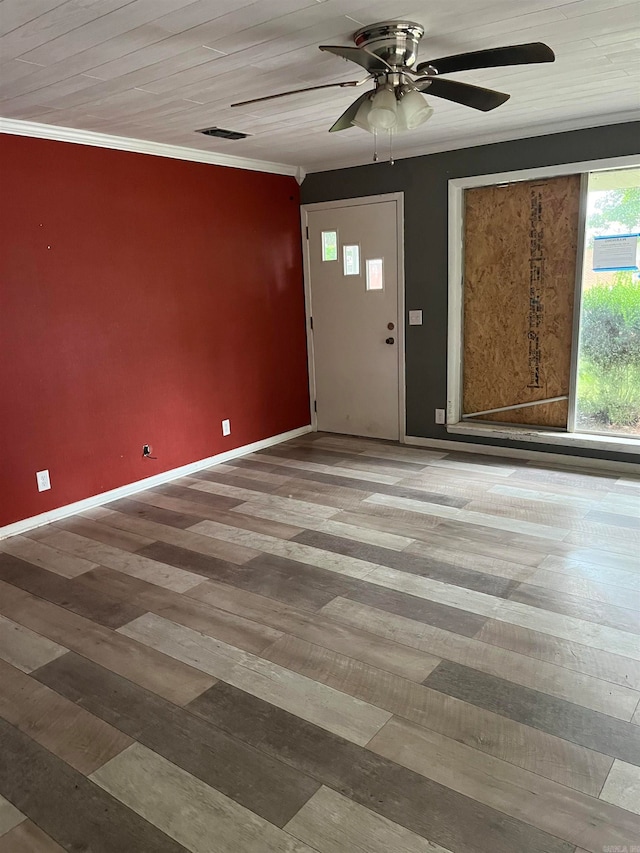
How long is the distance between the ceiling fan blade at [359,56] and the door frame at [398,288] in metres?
2.73

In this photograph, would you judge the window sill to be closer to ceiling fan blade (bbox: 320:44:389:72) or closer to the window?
the window

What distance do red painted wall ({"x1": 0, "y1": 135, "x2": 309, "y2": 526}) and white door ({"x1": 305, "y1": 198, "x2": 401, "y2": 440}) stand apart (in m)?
0.28

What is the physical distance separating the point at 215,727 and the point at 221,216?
394 centimetres

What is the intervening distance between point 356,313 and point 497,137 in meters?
1.80

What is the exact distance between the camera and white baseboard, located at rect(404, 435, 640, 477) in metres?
4.54

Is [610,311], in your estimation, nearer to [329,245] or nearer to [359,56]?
[329,245]

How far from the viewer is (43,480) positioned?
3980 millimetres

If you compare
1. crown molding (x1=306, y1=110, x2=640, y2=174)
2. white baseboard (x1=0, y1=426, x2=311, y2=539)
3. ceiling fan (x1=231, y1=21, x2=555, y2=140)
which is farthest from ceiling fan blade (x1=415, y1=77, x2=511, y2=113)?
white baseboard (x1=0, y1=426, x2=311, y2=539)

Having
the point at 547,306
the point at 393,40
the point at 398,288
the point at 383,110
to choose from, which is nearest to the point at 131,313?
the point at 398,288

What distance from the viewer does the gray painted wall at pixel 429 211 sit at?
4.54m

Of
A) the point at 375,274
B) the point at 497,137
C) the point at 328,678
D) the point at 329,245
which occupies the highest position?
the point at 497,137

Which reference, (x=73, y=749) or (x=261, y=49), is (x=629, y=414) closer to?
(x=261, y=49)

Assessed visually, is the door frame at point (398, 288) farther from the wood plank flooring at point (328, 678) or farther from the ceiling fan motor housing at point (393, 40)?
the ceiling fan motor housing at point (393, 40)

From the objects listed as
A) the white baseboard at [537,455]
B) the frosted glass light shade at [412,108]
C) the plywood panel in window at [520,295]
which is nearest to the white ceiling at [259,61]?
the frosted glass light shade at [412,108]
